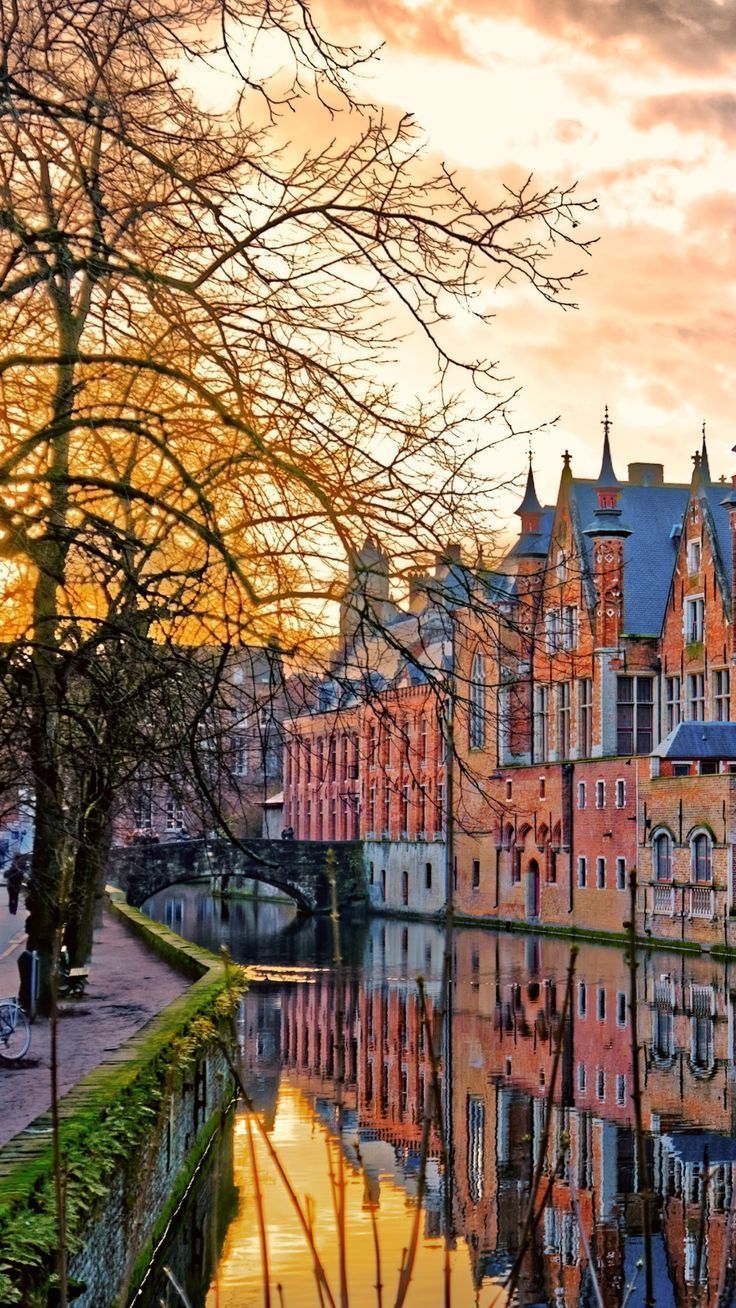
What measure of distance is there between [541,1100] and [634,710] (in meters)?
29.2

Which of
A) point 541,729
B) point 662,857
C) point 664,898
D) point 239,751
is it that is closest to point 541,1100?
point 239,751

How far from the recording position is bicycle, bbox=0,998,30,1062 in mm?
15305

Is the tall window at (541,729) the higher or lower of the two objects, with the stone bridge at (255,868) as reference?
higher

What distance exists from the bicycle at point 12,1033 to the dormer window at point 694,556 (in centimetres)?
3298

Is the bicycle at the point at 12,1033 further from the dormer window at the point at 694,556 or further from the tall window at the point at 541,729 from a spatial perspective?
the tall window at the point at 541,729

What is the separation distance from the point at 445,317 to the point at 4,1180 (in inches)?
203

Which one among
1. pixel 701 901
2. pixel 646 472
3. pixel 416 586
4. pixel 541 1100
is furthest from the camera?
pixel 646 472

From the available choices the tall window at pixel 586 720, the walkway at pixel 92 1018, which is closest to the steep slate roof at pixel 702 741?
the tall window at pixel 586 720

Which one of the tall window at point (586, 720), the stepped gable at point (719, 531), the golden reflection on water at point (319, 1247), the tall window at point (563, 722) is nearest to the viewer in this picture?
the golden reflection on water at point (319, 1247)

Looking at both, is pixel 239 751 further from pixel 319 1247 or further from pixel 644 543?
pixel 644 543

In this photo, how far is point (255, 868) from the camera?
6050cm

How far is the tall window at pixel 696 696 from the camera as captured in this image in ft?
148

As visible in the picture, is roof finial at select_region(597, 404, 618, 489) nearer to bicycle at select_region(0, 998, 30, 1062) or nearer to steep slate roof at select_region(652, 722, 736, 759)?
steep slate roof at select_region(652, 722, 736, 759)

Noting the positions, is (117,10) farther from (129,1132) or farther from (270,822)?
(270,822)
